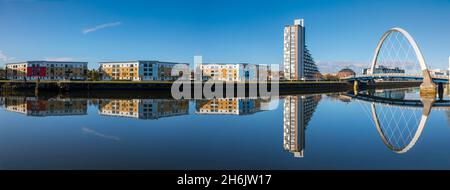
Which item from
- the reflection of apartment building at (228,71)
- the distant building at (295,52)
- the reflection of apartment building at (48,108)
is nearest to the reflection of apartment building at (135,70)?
the reflection of apartment building at (228,71)

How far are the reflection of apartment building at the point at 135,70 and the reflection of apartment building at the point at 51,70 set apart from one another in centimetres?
561

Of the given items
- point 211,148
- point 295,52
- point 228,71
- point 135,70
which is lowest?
point 211,148

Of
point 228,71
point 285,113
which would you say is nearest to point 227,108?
point 285,113

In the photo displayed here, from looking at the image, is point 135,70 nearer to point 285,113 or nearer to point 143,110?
point 143,110

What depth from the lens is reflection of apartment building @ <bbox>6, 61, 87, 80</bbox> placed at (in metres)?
72.1

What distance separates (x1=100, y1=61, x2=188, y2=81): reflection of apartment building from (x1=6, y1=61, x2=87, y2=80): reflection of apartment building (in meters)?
5.61

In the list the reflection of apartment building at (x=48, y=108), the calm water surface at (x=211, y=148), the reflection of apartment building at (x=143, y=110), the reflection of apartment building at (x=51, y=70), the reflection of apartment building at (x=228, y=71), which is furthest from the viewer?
the reflection of apartment building at (x=228, y=71)

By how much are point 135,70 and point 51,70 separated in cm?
1829

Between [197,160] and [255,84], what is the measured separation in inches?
1864

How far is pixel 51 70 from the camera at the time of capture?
7231cm

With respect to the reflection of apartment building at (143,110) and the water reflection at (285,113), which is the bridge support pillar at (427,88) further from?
the reflection of apartment building at (143,110)

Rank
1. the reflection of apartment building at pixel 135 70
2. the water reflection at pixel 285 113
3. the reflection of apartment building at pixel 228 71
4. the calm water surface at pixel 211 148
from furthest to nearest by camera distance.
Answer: the reflection of apartment building at pixel 228 71 < the reflection of apartment building at pixel 135 70 < the water reflection at pixel 285 113 < the calm water surface at pixel 211 148

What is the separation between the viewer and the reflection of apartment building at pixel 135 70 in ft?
249

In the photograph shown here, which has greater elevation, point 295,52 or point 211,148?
point 295,52
